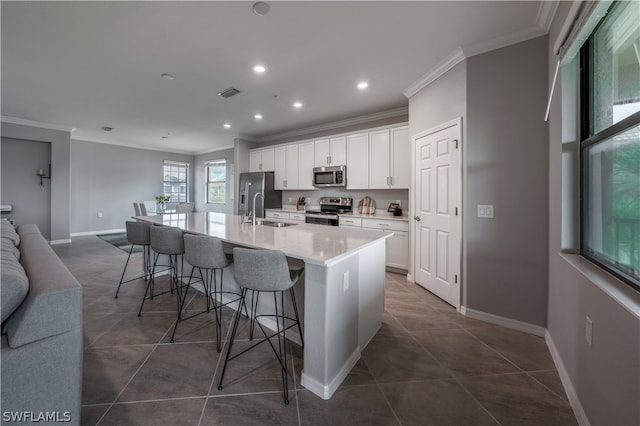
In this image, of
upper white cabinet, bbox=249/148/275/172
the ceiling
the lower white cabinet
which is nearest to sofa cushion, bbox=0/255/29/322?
the ceiling

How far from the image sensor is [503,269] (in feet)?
8.07

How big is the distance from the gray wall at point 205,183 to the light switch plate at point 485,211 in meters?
6.55

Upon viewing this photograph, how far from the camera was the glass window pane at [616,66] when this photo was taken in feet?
4.01

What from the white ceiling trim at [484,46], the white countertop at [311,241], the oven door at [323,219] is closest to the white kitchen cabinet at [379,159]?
the oven door at [323,219]

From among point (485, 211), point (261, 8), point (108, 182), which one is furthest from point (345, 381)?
point (108, 182)

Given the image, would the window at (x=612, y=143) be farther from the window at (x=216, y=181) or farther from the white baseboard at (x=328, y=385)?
the window at (x=216, y=181)

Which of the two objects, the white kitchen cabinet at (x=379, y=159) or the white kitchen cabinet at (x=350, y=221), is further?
the white kitchen cabinet at (x=350, y=221)

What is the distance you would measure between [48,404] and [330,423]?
1.26m

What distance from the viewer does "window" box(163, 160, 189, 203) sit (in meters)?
8.44

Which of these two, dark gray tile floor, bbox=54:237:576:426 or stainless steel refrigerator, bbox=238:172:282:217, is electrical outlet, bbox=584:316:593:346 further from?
stainless steel refrigerator, bbox=238:172:282:217

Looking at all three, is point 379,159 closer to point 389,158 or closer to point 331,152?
point 389,158

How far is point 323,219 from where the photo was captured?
4.85 meters

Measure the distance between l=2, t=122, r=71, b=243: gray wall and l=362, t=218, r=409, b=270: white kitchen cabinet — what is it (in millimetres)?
6788

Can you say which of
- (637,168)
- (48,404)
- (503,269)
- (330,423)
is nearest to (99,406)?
(48,404)
